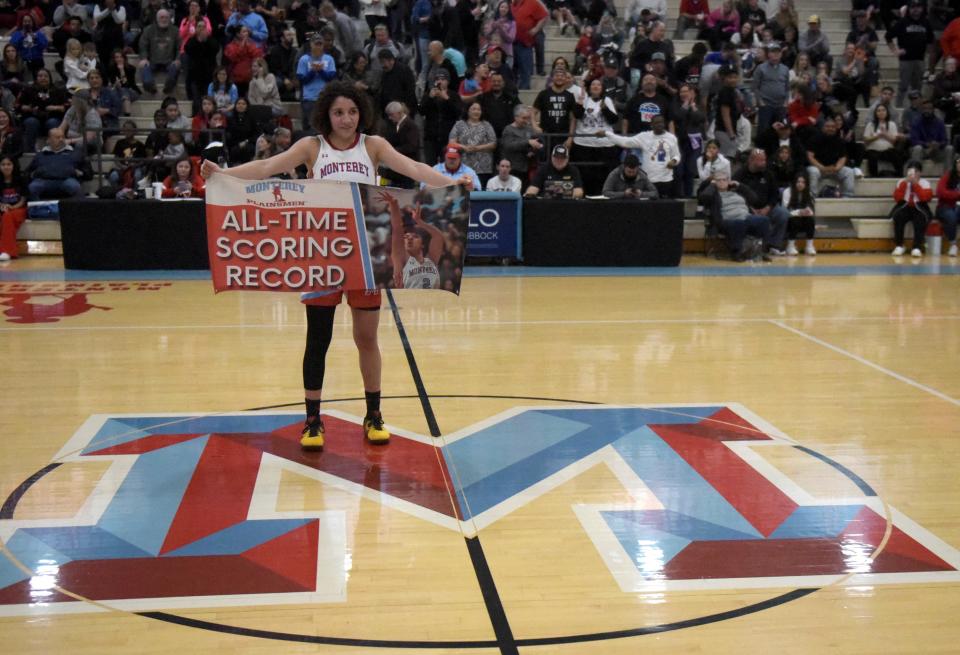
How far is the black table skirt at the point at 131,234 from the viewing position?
14.0m

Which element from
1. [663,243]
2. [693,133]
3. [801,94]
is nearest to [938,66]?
[801,94]

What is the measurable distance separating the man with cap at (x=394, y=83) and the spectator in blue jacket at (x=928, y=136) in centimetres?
817

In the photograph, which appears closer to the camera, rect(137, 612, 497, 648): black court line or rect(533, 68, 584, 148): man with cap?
rect(137, 612, 497, 648): black court line

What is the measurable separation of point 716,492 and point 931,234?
1223 cm

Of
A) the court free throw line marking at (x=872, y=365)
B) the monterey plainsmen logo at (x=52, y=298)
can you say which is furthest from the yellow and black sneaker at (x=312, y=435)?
the monterey plainsmen logo at (x=52, y=298)

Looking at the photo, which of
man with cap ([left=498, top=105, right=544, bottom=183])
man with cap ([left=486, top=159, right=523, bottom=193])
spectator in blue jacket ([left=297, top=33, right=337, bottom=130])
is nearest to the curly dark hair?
man with cap ([left=486, top=159, right=523, bottom=193])

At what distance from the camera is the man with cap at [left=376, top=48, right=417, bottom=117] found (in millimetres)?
16156

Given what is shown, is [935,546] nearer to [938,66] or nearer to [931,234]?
[931,234]

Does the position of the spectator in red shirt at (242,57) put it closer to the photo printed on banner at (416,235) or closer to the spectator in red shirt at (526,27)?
the spectator in red shirt at (526,27)

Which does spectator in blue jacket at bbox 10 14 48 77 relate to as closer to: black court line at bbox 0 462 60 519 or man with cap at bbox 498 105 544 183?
man with cap at bbox 498 105 544 183

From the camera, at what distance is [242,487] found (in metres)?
5.68

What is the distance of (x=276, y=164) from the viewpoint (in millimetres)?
5980

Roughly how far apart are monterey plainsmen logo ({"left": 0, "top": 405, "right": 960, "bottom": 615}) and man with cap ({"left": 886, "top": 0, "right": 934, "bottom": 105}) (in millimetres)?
14531

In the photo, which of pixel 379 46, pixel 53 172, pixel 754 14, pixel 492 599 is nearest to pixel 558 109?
pixel 379 46
